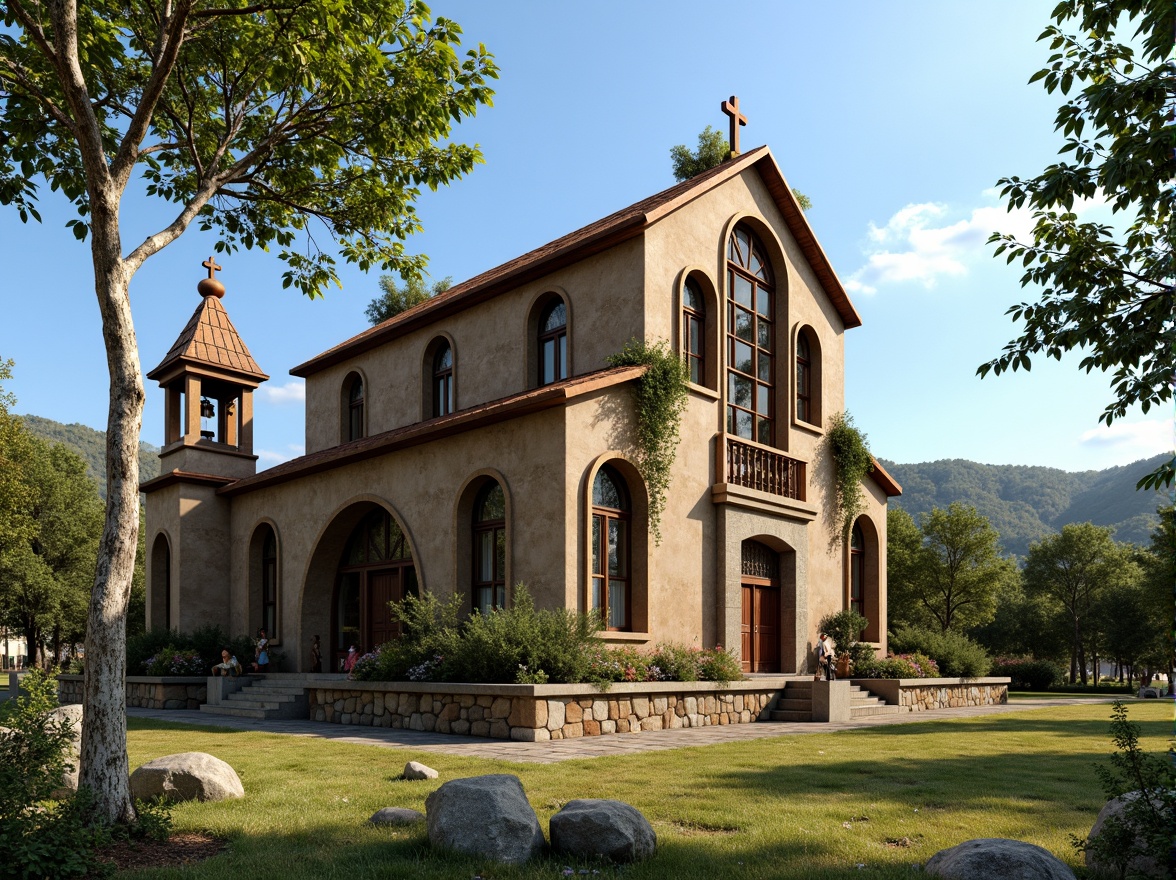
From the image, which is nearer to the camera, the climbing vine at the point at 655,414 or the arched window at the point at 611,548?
the arched window at the point at 611,548

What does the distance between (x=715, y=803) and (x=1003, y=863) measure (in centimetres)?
344

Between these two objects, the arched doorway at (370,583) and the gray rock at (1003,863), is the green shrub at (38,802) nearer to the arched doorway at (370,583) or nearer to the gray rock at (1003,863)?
the gray rock at (1003,863)

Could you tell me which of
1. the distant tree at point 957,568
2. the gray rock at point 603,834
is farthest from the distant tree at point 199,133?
the distant tree at point 957,568

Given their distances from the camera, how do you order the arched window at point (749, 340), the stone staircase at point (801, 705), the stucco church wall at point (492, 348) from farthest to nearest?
the arched window at point (749, 340), the stucco church wall at point (492, 348), the stone staircase at point (801, 705)

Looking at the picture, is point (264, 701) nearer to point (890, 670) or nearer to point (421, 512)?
point (421, 512)

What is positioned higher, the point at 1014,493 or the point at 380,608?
the point at 1014,493

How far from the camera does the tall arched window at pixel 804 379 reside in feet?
77.2

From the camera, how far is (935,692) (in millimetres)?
22531

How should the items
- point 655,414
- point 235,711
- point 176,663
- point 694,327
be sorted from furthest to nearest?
point 176,663 < point 694,327 < point 235,711 < point 655,414

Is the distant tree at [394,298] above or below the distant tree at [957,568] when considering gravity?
above

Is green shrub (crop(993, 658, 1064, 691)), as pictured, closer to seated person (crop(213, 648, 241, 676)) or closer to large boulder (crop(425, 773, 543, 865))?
seated person (crop(213, 648, 241, 676))

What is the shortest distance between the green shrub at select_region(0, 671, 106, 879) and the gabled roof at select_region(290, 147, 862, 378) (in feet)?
45.0

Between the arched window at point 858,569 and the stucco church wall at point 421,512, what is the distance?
1094cm

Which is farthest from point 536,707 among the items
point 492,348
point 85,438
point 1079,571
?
point 85,438
